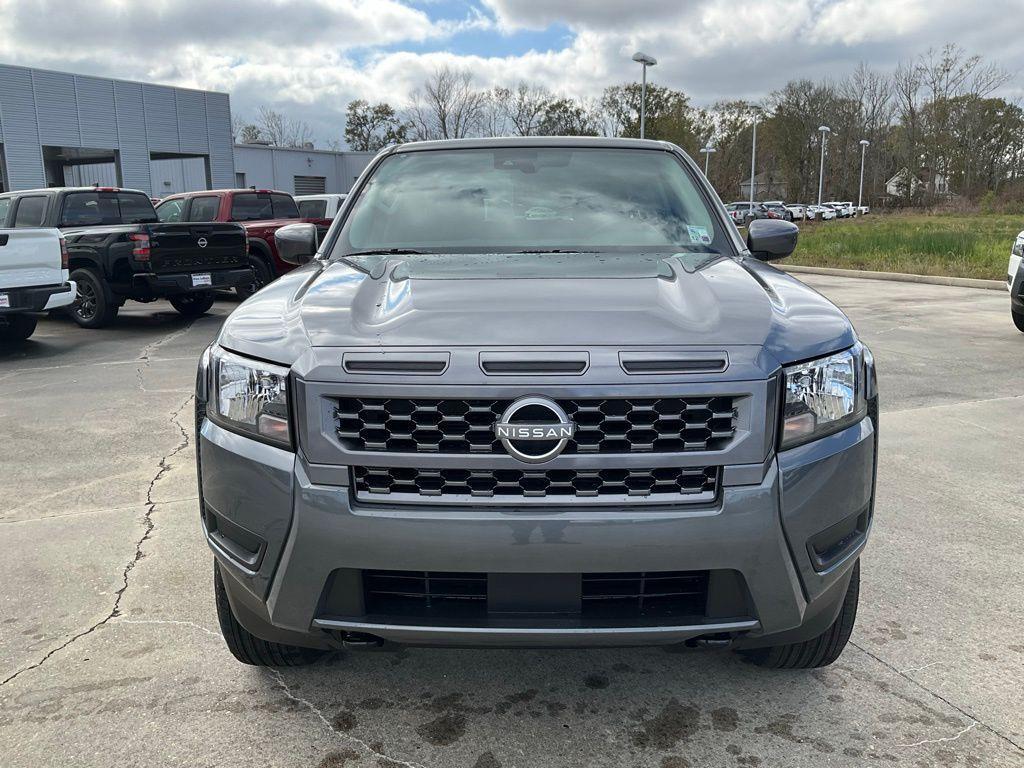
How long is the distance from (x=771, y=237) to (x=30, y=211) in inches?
441

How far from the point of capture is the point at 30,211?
37.7 feet

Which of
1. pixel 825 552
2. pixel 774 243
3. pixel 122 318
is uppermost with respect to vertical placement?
pixel 774 243

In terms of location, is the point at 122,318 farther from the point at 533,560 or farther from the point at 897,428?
the point at 533,560

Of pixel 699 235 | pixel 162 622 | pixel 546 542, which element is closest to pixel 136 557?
pixel 162 622

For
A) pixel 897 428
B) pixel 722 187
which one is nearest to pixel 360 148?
pixel 722 187

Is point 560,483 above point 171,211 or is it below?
below

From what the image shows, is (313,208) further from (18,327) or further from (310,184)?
(310,184)

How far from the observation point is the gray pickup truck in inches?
76.5

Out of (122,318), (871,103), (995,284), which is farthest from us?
(871,103)

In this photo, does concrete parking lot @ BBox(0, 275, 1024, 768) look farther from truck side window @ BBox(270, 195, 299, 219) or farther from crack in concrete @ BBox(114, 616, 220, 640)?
truck side window @ BBox(270, 195, 299, 219)

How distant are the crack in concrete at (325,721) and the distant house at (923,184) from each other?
213 feet

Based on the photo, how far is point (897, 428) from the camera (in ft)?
18.4

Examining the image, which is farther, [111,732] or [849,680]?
[849,680]

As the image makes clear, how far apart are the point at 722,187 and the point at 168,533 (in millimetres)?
74991
